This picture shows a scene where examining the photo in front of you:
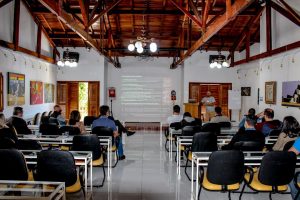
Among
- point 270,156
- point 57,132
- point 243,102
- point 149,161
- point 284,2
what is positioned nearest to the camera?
point 270,156

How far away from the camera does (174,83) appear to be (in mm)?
15852

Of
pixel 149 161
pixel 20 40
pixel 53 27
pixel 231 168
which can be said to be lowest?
pixel 149 161

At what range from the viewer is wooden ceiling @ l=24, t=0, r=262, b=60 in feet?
34.1

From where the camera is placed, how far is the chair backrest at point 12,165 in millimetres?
3686

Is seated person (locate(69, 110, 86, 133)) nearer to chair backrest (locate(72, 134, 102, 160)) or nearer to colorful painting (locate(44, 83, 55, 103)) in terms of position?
Result: chair backrest (locate(72, 134, 102, 160))

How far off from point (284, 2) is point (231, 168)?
18.8 ft

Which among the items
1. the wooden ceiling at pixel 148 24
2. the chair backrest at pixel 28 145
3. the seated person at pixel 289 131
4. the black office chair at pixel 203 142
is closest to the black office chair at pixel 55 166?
the chair backrest at pixel 28 145

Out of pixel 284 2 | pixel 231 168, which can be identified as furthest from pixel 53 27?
pixel 231 168

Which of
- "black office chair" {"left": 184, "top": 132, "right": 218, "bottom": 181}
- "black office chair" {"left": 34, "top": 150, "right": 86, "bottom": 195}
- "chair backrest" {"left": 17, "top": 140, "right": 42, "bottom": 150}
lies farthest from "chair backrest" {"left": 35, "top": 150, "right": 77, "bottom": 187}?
"black office chair" {"left": 184, "top": 132, "right": 218, "bottom": 181}

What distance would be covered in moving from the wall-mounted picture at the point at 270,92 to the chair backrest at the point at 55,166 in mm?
7281

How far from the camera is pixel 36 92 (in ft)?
37.7

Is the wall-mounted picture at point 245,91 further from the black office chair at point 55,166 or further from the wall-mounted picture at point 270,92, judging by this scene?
the black office chair at point 55,166

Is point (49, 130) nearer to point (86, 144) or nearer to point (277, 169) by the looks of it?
point (86, 144)

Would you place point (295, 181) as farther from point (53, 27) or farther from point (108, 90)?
point (108, 90)
